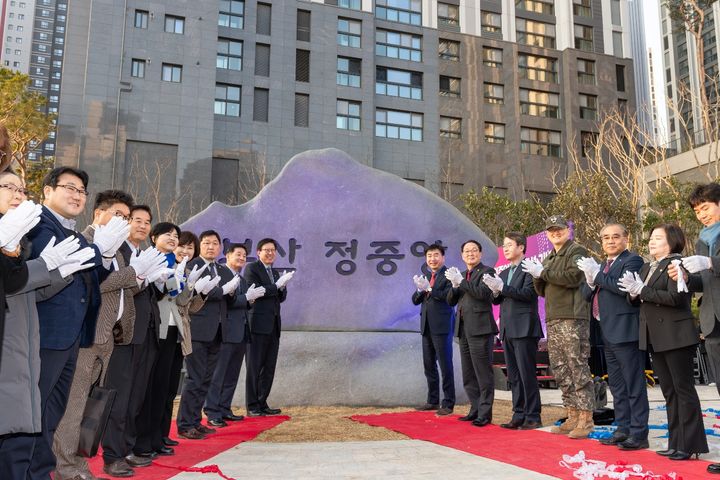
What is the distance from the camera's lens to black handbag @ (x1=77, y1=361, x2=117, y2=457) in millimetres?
2643

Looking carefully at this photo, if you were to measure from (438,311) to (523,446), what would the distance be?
2.11 m

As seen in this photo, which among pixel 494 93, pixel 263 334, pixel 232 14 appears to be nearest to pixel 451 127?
pixel 494 93

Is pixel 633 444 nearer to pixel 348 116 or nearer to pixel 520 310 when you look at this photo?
pixel 520 310

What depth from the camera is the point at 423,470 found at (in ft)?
10.8

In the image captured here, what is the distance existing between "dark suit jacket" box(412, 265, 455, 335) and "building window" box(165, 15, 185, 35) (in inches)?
632

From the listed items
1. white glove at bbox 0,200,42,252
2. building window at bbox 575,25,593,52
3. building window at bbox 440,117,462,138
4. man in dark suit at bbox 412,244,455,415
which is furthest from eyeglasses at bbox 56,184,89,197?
building window at bbox 575,25,593,52

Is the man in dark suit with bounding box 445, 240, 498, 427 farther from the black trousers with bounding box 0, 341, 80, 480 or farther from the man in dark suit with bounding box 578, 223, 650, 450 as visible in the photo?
the black trousers with bounding box 0, 341, 80, 480

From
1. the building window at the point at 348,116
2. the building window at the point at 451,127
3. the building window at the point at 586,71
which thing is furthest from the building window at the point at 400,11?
the building window at the point at 586,71

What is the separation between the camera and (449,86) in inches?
934

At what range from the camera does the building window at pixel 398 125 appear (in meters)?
21.8

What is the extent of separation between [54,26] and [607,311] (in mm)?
84134

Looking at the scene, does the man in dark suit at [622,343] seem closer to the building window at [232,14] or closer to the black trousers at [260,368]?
the black trousers at [260,368]

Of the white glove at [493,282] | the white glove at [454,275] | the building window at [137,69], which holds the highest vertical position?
the building window at [137,69]

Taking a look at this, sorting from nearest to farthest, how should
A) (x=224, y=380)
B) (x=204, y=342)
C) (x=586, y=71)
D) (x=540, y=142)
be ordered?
(x=204, y=342) < (x=224, y=380) < (x=540, y=142) < (x=586, y=71)
